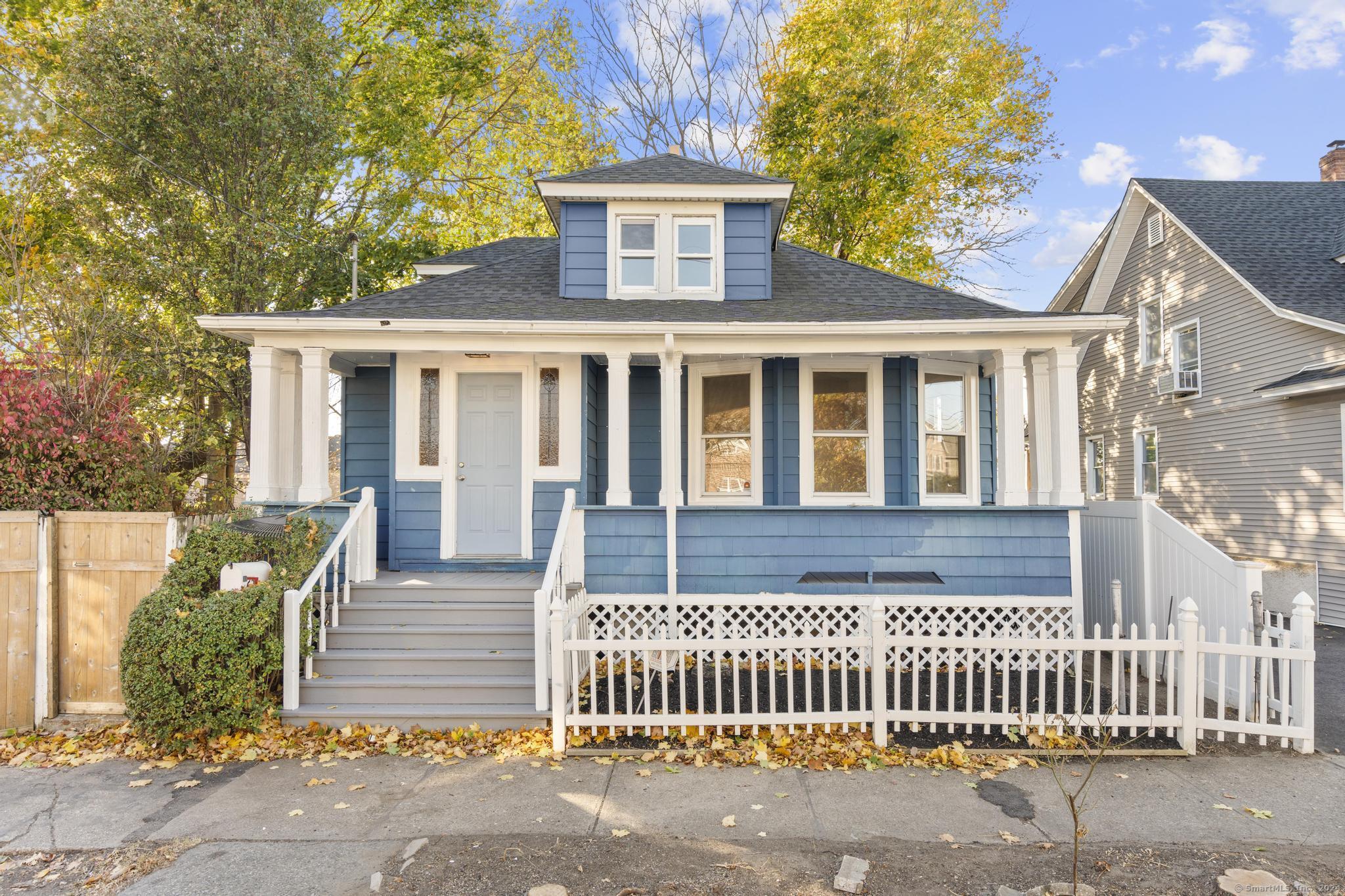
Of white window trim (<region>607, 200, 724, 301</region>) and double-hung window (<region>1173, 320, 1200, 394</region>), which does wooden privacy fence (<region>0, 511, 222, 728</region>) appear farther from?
double-hung window (<region>1173, 320, 1200, 394</region>)

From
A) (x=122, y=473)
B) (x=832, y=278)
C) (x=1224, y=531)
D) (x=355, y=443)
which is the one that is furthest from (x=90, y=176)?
(x=1224, y=531)

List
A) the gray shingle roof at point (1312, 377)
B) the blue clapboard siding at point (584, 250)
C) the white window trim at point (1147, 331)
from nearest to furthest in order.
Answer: the blue clapboard siding at point (584, 250), the gray shingle roof at point (1312, 377), the white window trim at point (1147, 331)

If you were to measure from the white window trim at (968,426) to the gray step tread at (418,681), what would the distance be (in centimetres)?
554

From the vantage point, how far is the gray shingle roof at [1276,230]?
1144 centimetres

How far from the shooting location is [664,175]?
931 centimetres

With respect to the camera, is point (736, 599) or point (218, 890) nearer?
point (218, 890)

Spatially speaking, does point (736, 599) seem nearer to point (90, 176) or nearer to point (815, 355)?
point (815, 355)

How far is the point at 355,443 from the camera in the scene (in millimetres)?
9133

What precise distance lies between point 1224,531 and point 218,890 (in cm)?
1531

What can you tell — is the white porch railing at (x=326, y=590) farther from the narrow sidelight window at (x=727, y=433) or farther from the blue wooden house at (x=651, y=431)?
the narrow sidelight window at (x=727, y=433)

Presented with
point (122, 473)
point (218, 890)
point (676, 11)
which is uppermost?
point (676, 11)

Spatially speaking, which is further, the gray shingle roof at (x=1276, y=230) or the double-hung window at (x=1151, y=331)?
the double-hung window at (x=1151, y=331)

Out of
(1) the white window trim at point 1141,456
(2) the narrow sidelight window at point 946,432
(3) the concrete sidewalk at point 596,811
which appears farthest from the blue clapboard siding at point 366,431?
(1) the white window trim at point 1141,456

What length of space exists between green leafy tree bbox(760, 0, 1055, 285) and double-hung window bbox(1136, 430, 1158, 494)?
736 centimetres
